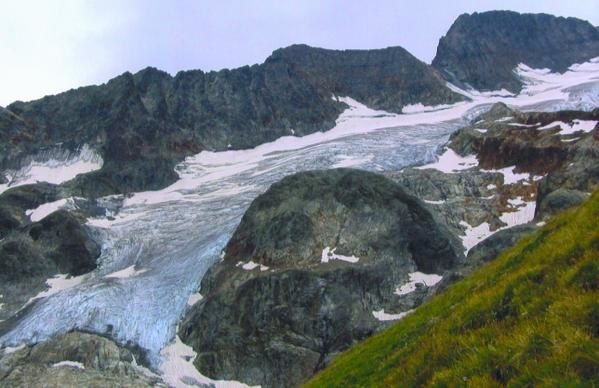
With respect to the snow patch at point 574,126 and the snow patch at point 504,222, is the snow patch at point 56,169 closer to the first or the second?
the snow patch at point 504,222

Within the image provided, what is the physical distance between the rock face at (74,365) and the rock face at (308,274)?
7116 mm

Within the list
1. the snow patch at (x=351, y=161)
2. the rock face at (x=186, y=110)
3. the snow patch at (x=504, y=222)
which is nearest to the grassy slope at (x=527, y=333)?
the snow patch at (x=504, y=222)

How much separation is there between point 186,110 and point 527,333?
16044cm

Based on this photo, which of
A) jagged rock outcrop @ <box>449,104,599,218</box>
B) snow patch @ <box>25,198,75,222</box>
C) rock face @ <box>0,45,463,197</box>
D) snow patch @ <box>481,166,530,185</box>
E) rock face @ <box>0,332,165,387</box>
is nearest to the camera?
rock face @ <box>0,332,165,387</box>

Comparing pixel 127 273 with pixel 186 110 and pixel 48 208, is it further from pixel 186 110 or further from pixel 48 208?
pixel 186 110

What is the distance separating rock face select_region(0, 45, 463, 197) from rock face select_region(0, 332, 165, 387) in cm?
6151

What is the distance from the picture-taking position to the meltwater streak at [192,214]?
230ft

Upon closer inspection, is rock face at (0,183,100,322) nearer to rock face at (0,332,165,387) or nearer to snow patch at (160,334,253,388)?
rock face at (0,332,165,387)

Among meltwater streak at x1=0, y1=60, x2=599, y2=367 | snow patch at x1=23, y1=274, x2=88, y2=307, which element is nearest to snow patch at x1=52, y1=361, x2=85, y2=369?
meltwater streak at x1=0, y1=60, x2=599, y2=367

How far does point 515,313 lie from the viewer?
11.4 metres

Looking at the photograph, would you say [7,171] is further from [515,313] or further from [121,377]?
[515,313]

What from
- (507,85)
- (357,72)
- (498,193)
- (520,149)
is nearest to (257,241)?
(498,193)

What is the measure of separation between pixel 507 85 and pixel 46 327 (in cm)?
16841

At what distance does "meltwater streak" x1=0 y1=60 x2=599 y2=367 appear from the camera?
7025cm
